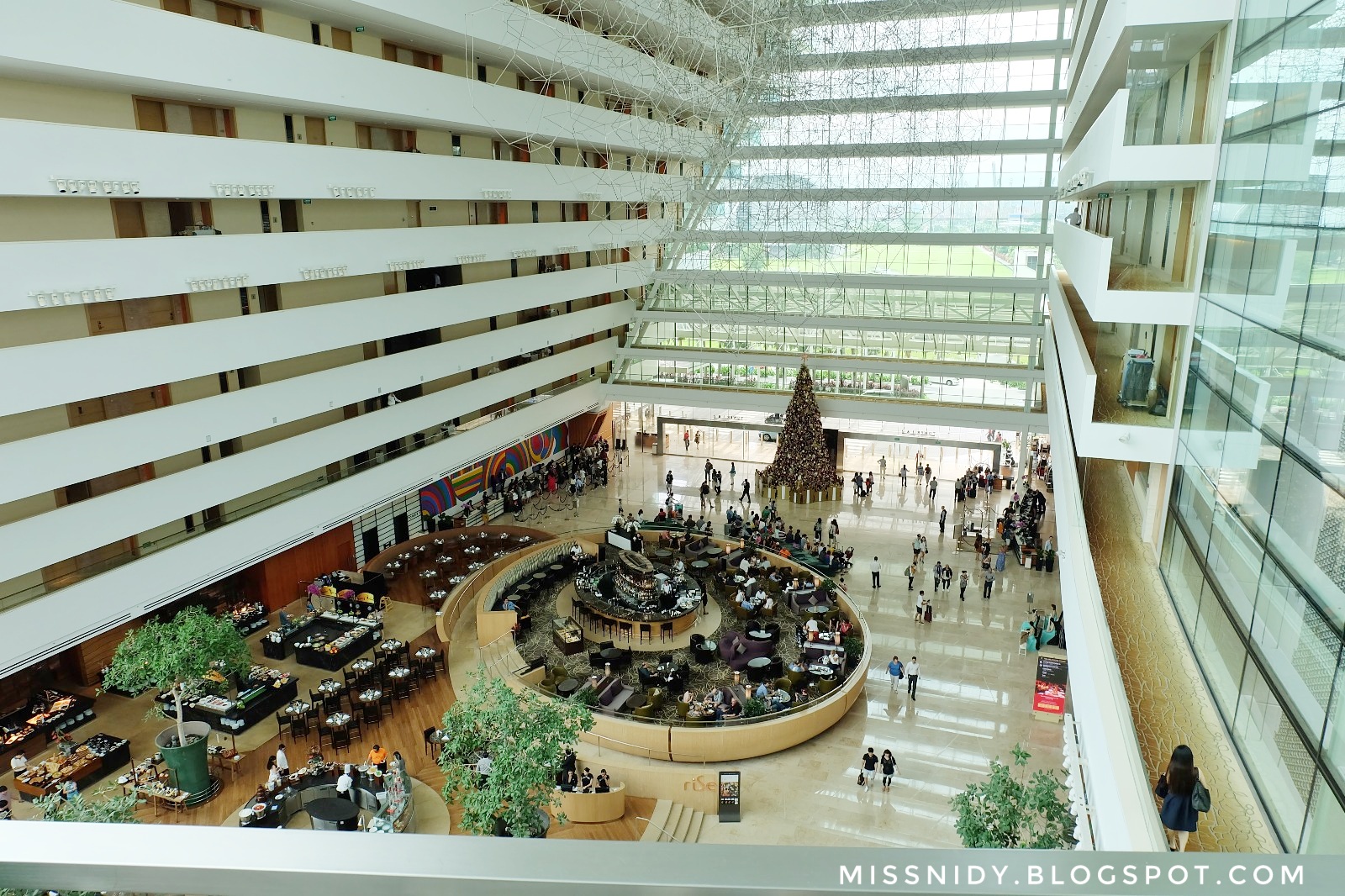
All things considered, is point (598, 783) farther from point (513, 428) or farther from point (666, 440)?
point (666, 440)

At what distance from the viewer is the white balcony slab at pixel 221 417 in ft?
39.2

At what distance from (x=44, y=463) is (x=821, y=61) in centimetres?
1186

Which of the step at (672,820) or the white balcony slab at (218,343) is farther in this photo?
the step at (672,820)

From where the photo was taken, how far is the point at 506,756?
415 inches

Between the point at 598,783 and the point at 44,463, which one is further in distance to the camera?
the point at 598,783

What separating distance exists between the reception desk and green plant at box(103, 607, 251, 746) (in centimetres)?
567

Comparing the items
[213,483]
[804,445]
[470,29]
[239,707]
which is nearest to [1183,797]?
[239,707]

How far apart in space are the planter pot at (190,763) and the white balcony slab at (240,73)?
31.7ft

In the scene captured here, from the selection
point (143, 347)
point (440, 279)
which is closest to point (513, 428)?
point (440, 279)

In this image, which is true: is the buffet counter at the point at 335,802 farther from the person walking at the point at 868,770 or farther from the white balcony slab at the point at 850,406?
the white balcony slab at the point at 850,406

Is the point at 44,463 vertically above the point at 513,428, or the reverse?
the point at 44,463

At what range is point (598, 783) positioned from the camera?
43.1ft

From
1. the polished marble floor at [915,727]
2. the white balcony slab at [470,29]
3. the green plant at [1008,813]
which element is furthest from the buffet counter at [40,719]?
the green plant at [1008,813]

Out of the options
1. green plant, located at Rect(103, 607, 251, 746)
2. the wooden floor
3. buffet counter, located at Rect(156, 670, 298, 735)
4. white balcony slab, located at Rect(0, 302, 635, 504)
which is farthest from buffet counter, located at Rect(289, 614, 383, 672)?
white balcony slab, located at Rect(0, 302, 635, 504)
